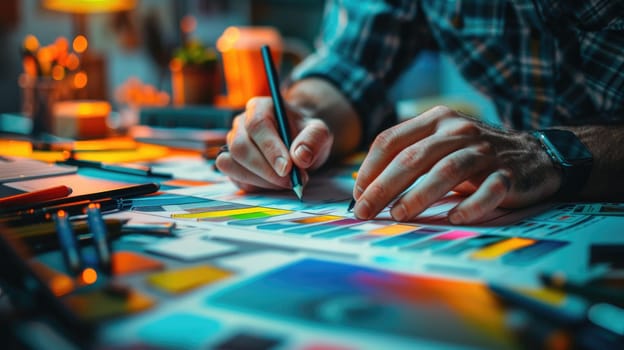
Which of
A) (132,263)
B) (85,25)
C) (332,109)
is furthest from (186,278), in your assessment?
(85,25)

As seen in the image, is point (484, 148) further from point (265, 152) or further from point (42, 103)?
point (42, 103)

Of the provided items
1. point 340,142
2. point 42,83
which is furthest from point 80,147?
point 340,142

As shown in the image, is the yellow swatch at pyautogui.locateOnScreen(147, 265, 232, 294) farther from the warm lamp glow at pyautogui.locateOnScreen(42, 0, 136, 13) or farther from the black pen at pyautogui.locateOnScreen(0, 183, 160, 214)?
the warm lamp glow at pyautogui.locateOnScreen(42, 0, 136, 13)

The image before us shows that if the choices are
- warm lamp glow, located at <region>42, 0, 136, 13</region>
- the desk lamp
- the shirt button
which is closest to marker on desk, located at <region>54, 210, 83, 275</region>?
the shirt button

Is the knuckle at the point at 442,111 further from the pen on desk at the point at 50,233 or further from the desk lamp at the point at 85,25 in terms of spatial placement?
the desk lamp at the point at 85,25

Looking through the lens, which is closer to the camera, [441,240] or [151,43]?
[441,240]

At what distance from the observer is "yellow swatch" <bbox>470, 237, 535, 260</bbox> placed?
1.15 feet

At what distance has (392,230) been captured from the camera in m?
0.43

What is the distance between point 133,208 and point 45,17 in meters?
1.69

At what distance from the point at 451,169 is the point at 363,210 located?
0.08 m

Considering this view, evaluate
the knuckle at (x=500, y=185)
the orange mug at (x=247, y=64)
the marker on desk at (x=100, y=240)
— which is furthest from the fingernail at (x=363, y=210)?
the orange mug at (x=247, y=64)

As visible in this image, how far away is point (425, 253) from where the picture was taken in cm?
36

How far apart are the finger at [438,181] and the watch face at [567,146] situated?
0.12 m

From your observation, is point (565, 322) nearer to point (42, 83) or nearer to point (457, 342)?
point (457, 342)
